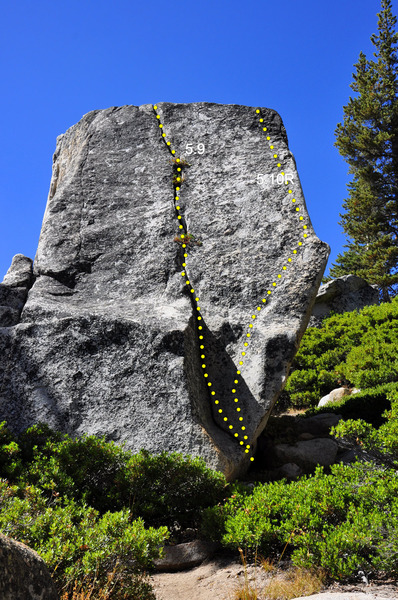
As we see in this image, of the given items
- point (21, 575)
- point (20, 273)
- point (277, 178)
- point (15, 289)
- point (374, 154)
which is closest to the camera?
point (21, 575)

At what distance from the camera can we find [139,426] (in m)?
5.75

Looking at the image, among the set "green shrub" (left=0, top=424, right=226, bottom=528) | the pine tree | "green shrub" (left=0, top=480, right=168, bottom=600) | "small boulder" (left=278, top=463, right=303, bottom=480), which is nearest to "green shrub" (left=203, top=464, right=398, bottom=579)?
"green shrub" (left=0, top=424, right=226, bottom=528)

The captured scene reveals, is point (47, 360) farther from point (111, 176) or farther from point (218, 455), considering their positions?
point (111, 176)

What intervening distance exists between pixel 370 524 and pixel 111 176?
19.4ft

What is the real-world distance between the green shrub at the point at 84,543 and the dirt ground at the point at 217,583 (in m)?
0.62

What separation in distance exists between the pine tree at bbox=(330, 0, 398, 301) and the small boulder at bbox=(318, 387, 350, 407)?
15.7 meters

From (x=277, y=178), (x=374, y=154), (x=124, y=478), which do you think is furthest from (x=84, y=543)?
(x=374, y=154)

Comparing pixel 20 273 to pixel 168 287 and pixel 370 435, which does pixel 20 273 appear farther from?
pixel 370 435

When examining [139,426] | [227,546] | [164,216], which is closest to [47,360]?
[139,426]

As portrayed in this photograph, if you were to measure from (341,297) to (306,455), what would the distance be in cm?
1098

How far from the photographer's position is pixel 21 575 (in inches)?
93.7

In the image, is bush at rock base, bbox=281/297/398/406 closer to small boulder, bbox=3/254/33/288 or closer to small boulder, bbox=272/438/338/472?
small boulder, bbox=272/438/338/472

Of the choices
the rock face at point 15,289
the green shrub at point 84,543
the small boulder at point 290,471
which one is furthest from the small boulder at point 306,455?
the rock face at point 15,289

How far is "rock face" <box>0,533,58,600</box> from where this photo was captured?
2.27 m
